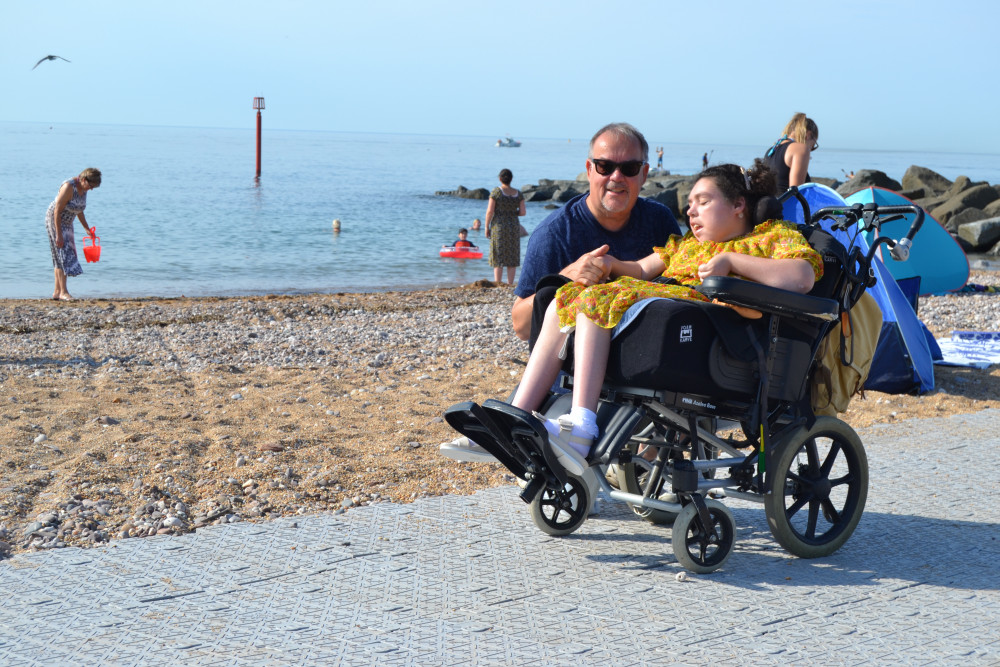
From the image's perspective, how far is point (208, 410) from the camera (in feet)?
17.5

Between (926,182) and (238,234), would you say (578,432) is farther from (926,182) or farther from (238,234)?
(926,182)

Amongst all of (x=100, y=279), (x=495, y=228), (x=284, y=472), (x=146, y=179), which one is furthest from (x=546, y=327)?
(x=146, y=179)

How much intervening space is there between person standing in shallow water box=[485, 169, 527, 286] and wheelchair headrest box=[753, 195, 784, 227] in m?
10.3

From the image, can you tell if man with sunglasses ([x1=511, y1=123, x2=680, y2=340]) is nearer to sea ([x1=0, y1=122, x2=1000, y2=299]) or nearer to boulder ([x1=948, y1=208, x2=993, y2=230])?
sea ([x1=0, y1=122, x2=1000, y2=299])

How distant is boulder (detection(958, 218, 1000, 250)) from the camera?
82.4 ft

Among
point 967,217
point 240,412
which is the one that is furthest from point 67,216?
point 967,217

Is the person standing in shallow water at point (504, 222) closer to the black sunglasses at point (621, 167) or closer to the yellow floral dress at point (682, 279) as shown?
the black sunglasses at point (621, 167)

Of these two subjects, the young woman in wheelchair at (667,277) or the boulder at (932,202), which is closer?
the young woman in wheelchair at (667,277)

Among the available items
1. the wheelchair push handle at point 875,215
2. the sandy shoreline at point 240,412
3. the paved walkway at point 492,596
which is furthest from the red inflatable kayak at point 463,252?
the wheelchair push handle at point 875,215

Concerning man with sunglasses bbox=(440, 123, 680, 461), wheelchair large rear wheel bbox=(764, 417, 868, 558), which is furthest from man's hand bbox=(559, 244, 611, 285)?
wheelchair large rear wheel bbox=(764, 417, 868, 558)

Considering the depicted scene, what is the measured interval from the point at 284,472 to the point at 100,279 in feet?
48.7

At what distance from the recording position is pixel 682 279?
3393 millimetres

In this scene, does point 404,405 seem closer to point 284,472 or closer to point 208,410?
point 208,410

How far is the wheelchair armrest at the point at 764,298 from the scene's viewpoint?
2.89m
